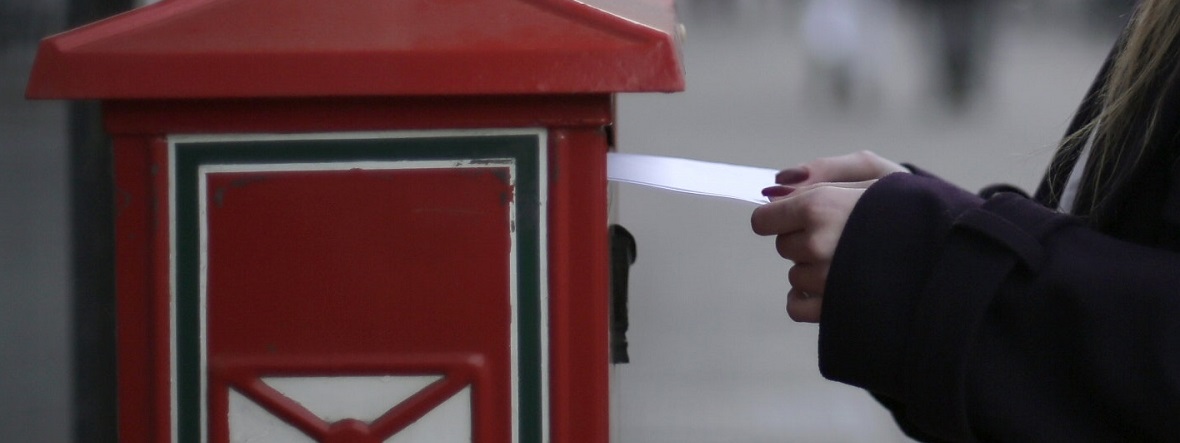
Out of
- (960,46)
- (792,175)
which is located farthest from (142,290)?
(960,46)

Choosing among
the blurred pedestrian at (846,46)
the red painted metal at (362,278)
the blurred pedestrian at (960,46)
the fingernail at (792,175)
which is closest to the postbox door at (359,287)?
the red painted metal at (362,278)

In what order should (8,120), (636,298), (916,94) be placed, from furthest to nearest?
(916,94)
(636,298)
(8,120)

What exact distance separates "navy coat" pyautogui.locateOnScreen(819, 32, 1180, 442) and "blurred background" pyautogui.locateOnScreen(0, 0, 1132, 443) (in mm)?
1551

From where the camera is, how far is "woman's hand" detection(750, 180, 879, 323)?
857mm

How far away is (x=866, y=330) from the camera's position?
831mm

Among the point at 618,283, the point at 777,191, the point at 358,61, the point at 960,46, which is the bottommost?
the point at 618,283

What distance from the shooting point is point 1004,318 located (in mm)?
814

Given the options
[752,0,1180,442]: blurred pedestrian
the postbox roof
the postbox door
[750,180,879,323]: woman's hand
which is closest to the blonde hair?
[752,0,1180,442]: blurred pedestrian

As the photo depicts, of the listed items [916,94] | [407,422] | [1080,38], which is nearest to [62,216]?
→ [407,422]

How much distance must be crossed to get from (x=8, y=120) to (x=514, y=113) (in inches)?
36.0

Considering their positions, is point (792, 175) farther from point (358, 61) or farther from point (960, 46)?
point (960, 46)

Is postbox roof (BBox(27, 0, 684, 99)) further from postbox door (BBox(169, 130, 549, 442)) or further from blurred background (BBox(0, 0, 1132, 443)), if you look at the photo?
blurred background (BBox(0, 0, 1132, 443))

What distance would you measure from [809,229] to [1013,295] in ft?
0.50

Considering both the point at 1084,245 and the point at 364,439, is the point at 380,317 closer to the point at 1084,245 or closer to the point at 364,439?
the point at 364,439
